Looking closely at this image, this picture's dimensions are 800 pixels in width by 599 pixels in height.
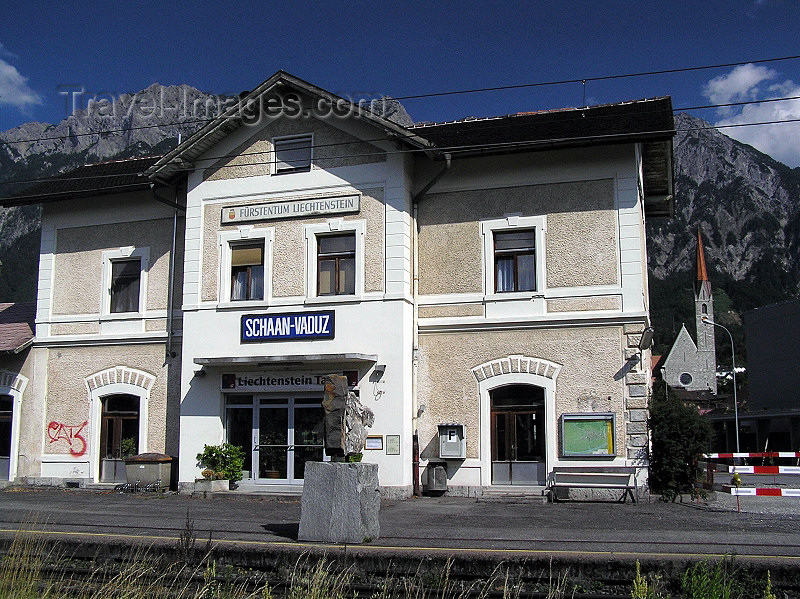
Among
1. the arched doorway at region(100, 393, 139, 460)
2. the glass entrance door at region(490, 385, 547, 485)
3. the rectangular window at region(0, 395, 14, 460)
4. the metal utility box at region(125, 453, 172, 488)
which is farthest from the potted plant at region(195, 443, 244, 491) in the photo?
the rectangular window at region(0, 395, 14, 460)

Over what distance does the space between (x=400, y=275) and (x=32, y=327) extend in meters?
11.0

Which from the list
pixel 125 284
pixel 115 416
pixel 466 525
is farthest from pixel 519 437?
pixel 125 284

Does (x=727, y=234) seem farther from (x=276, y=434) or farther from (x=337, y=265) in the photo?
(x=276, y=434)

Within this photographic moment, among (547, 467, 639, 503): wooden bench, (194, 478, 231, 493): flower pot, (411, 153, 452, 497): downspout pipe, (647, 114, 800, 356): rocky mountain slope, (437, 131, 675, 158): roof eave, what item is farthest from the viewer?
(647, 114, 800, 356): rocky mountain slope

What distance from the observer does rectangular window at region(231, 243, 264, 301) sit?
778 inches

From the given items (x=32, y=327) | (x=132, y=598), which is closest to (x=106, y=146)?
(x=32, y=327)

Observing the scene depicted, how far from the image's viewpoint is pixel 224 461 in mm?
18875

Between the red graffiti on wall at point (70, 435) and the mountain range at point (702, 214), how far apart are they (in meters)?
85.5

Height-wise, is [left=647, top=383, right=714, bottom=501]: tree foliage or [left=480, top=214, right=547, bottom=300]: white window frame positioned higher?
[left=480, top=214, right=547, bottom=300]: white window frame

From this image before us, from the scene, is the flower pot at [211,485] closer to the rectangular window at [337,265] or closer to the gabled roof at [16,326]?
the rectangular window at [337,265]

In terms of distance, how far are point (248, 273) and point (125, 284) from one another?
3910mm

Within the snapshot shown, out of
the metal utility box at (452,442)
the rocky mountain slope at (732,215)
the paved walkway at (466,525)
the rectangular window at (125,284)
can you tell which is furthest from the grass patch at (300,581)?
the rocky mountain slope at (732,215)

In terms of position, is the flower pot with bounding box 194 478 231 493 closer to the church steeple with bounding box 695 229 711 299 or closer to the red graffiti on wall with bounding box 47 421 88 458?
the red graffiti on wall with bounding box 47 421 88 458

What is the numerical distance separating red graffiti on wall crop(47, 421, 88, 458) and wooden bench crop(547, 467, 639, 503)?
11.7m
